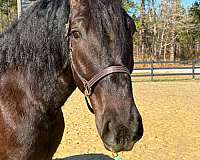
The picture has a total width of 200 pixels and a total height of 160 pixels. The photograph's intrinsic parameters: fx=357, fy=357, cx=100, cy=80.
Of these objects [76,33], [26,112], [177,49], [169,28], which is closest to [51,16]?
[76,33]

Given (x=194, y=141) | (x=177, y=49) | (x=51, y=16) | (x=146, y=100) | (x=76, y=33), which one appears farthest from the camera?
(x=177, y=49)

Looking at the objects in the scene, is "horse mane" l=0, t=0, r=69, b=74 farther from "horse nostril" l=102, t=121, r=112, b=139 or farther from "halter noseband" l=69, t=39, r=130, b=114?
"horse nostril" l=102, t=121, r=112, b=139

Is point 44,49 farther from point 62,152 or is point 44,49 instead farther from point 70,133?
point 70,133

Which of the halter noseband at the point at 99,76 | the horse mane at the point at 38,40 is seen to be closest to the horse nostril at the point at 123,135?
the halter noseband at the point at 99,76

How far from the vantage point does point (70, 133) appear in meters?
8.35

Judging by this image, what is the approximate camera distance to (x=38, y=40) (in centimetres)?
279

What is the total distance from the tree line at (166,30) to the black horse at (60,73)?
41.3 metres

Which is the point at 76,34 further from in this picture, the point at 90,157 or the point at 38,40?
the point at 90,157

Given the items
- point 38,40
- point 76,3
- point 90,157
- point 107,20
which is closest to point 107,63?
point 107,20

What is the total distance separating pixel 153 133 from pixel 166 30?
4025cm

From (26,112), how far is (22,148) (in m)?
0.29

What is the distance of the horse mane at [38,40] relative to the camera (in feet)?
8.75

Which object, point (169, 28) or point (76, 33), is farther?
point (169, 28)

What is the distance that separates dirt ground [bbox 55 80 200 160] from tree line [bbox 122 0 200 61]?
32.6 meters
